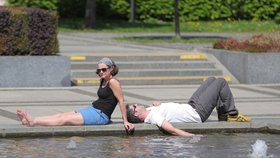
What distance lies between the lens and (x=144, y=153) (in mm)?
10992

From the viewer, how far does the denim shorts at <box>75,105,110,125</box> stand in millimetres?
12367

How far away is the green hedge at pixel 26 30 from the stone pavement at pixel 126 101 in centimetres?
90

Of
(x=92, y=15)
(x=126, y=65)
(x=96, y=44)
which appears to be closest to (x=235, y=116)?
(x=126, y=65)

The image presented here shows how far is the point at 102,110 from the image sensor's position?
12.4 meters

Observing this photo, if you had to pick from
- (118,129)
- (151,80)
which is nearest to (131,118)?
(118,129)

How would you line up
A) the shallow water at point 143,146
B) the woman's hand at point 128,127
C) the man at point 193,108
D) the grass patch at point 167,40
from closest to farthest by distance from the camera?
the shallow water at point 143,146, the woman's hand at point 128,127, the man at point 193,108, the grass patch at point 167,40

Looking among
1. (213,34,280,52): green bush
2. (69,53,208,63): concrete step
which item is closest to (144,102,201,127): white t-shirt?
(213,34,280,52): green bush

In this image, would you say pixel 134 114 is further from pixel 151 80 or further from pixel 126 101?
pixel 151 80

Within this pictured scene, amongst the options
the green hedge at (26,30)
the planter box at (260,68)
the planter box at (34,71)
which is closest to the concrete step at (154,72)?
the planter box at (260,68)

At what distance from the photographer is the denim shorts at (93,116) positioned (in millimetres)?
12367

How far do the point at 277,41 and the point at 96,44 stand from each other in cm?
751

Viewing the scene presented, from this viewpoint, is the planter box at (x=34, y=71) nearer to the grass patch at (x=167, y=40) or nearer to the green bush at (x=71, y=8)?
the grass patch at (x=167, y=40)

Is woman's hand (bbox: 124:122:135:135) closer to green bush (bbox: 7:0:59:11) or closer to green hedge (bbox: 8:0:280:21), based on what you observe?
green bush (bbox: 7:0:59:11)

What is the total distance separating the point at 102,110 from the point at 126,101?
398 centimetres
